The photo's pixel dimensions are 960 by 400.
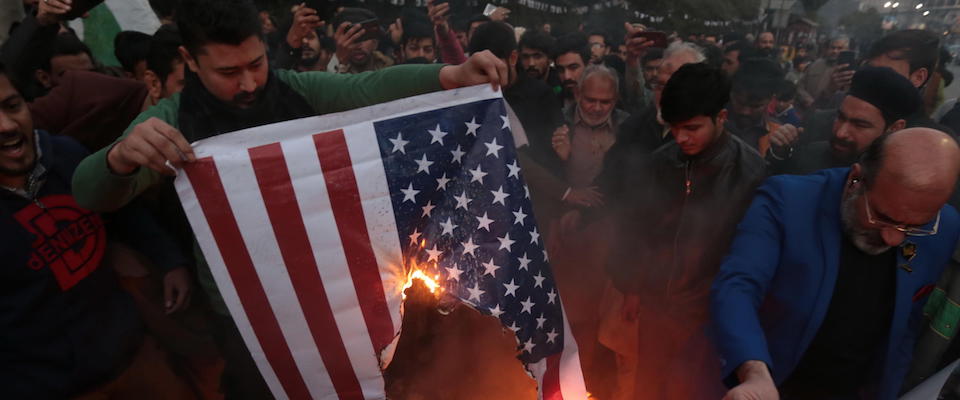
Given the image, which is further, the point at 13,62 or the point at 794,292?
the point at 13,62

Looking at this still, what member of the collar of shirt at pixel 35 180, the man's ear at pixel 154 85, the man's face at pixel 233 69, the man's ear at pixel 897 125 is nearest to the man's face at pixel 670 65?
the man's ear at pixel 897 125

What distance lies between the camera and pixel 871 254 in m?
2.00

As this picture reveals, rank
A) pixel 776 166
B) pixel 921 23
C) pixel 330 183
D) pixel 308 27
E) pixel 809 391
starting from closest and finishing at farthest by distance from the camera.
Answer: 1. pixel 330 183
2. pixel 809 391
3. pixel 776 166
4. pixel 308 27
5. pixel 921 23

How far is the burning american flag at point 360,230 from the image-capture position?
1840 mm

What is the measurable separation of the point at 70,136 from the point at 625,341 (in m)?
3.15

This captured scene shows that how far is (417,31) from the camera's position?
521cm

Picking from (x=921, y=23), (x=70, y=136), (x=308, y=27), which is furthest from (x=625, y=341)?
(x=921, y=23)

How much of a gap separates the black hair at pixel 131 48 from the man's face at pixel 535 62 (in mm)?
2993

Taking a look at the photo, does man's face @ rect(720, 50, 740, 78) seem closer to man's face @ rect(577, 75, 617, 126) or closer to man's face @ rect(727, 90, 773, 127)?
man's face @ rect(727, 90, 773, 127)

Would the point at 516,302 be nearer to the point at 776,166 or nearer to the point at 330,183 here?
the point at 330,183

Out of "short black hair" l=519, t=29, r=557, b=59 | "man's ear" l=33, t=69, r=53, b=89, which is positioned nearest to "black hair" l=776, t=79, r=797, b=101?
"short black hair" l=519, t=29, r=557, b=59

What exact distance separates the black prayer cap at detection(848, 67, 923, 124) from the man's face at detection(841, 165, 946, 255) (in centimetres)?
126

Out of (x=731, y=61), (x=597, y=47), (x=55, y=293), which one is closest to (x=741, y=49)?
(x=731, y=61)

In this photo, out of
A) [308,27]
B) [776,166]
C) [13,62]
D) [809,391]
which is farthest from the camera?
[308,27]
